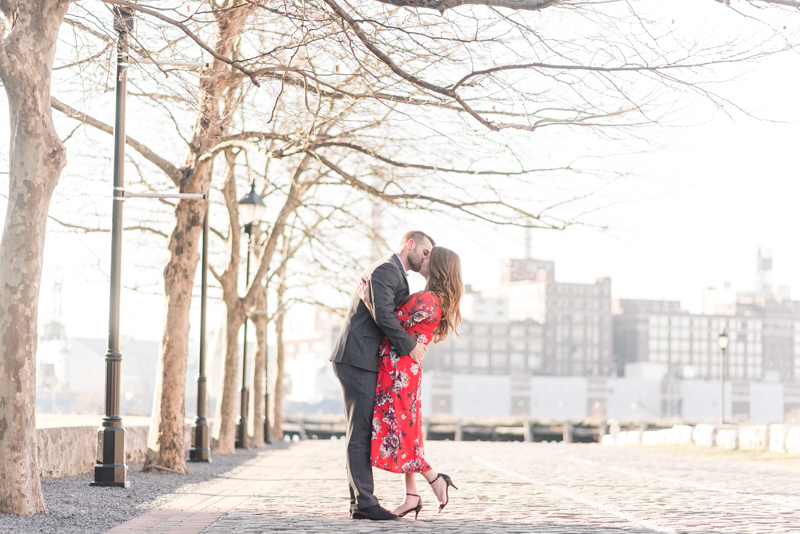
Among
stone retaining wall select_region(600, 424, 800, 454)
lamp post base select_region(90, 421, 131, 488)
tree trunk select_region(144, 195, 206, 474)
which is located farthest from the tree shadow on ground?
stone retaining wall select_region(600, 424, 800, 454)

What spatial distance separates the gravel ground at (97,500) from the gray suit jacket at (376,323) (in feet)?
6.32

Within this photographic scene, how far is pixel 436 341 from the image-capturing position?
6.50 m

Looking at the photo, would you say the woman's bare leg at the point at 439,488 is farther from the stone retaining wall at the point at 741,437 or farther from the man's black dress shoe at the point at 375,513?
the stone retaining wall at the point at 741,437

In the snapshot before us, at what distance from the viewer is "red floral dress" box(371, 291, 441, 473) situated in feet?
20.3

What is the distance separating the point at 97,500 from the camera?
7695mm

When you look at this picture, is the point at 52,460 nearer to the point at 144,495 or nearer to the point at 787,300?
the point at 144,495

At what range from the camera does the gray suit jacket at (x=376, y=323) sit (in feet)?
19.8

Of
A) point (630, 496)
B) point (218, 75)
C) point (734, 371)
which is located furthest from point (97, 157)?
point (734, 371)

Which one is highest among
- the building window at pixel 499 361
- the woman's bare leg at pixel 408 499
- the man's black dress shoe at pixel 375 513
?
the woman's bare leg at pixel 408 499

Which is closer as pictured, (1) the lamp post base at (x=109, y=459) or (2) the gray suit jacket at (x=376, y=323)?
(2) the gray suit jacket at (x=376, y=323)

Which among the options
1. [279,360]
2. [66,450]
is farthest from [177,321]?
[279,360]

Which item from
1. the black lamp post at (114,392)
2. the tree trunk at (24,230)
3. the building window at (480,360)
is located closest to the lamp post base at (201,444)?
the black lamp post at (114,392)

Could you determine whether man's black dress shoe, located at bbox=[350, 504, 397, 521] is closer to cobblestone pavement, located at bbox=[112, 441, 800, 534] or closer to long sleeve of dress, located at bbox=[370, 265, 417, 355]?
cobblestone pavement, located at bbox=[112, 441, 800, 534]

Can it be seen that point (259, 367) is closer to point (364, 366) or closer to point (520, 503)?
point (520, 503)
